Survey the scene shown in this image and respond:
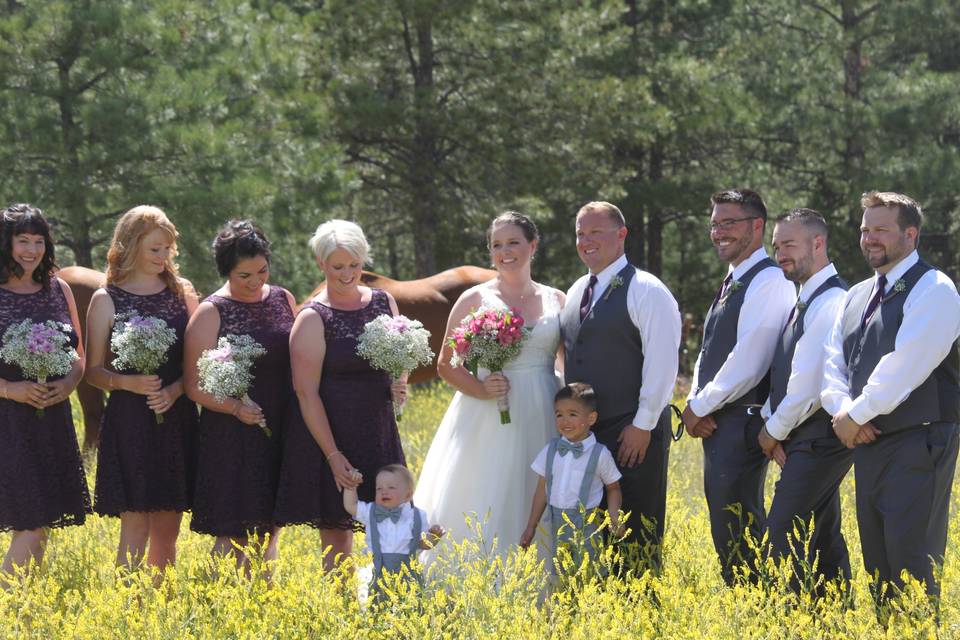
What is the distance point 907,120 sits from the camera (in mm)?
20656

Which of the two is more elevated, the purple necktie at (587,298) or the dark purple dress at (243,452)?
the purple necktie at (587,298)

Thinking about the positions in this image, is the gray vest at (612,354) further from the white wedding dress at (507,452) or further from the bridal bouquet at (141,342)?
the bridal bouquet at (141,342)

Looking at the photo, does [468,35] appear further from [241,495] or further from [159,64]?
[241,495]

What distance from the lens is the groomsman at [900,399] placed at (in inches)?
211

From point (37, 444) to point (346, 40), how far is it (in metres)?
14.1

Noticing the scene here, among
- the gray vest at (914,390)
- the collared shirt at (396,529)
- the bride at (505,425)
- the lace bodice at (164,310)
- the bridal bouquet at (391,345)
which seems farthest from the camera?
the bride at (505,425)

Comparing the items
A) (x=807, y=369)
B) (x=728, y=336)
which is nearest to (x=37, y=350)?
(x=728, y=336)

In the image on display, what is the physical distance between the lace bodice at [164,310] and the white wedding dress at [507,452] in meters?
1.64

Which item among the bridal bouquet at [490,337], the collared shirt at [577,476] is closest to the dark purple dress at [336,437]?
the bridal bouquet at [490,337]

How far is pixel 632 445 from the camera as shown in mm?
6141

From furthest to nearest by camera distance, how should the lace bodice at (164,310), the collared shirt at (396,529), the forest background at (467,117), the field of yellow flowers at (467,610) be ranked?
the forest background at (467,117)
the lace bodice at (164,310)
the collared shirt at (396,529)
the field of yellow flowers at (467,610)

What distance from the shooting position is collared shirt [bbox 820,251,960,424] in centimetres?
532

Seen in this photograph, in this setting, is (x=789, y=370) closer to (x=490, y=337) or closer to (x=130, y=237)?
(x=490, y=337)

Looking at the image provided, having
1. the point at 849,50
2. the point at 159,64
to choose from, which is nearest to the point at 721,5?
the point at 849,50
